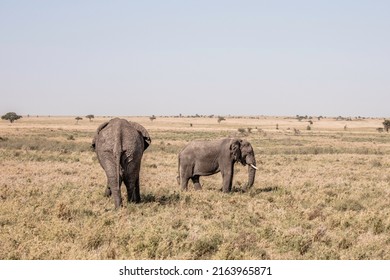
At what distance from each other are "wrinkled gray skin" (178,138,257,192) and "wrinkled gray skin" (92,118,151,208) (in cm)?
412

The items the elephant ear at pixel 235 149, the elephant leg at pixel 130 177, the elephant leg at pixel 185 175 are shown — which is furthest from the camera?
the elephant leg at pixel 185 175

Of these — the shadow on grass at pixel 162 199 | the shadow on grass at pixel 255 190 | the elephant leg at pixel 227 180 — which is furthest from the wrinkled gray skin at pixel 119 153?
the shadow on grass at pixel 255 190

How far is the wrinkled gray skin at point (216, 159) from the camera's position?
592 inches

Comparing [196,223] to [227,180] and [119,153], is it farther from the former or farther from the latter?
[227,180]

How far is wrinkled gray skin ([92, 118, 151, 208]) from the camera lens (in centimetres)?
1101

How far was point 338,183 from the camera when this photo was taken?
1891cm

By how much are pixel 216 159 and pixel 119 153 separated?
5.38 m

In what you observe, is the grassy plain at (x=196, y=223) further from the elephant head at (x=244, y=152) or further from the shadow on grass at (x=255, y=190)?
the elephant head at (x=244, y=152)

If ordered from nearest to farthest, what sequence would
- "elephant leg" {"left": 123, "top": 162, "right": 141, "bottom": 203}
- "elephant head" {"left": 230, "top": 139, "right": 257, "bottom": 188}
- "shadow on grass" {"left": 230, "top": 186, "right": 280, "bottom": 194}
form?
"elephant leg" {"left": 123, "top": 162, "right": 141, "bottom": 203} → "elephant head" {"left": 230, "top": 139, "right": 257, "bottom": 188} → "shadow on grass" {"left": 230, "top": 186, "right": 280, "bottom": 194}

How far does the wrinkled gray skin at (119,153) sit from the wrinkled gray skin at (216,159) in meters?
4.12

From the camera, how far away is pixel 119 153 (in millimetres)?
10906

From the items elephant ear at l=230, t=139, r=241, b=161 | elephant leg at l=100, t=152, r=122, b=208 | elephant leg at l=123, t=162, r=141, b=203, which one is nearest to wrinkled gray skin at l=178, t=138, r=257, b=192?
elephant ear at l=230, t=139, r=241, b=161

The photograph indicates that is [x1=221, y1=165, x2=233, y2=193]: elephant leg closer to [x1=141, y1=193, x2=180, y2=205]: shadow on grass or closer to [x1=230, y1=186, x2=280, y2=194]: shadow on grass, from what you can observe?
[x1=230, y1=186, x2=280, y2=194]: shadow on grass

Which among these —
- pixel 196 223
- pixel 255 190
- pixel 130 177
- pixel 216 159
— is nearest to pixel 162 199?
pixel 130 177
